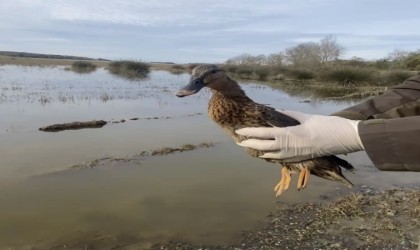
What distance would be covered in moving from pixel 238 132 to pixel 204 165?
9218 mm

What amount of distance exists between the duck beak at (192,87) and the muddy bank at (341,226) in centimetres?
477

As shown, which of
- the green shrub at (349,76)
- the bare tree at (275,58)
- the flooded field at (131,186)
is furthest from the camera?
the bare tree at (275,58)

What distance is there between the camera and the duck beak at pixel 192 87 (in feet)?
9.26

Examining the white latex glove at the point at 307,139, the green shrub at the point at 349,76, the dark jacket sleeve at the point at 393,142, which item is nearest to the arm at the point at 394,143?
the dark jacket sleeve at the point at 393,142

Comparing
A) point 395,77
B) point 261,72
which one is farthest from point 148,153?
point 261,72

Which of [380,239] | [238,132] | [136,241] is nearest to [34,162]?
[136,241]

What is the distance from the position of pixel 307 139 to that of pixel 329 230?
5.35m

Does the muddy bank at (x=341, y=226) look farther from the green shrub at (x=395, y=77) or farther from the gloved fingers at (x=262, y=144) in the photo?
the green shrub at (x=395, y=77)

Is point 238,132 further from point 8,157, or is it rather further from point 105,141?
point 105,141

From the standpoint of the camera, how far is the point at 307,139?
280cm

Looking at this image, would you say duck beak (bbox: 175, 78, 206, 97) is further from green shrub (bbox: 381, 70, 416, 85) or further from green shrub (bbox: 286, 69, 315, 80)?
green shrub (bbox: 286, 69, 315, 80)

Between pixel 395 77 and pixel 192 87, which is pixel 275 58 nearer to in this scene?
pixel 395 77

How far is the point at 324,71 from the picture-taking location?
53.5m

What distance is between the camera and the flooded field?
7.70 metres
